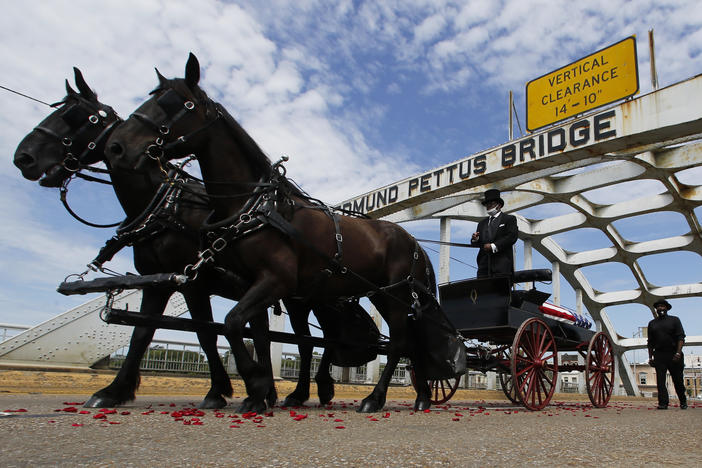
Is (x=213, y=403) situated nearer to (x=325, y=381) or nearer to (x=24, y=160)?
(x=325, y=381)

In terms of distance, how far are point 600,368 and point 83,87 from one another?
7.83 metres

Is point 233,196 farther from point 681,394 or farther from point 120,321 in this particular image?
point 681,394

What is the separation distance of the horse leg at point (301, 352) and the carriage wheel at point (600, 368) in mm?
4509

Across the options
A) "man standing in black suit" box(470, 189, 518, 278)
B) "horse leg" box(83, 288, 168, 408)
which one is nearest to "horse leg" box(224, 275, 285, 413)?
"horse leg" box(83, 288, 168, 408)

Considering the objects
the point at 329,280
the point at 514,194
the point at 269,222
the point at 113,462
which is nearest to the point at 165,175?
the point at 269,222

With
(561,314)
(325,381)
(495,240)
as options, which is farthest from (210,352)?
(561,314)

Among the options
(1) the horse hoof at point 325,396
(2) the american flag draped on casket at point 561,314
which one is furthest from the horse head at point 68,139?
(2) the american flag draped on casket at point 561,314

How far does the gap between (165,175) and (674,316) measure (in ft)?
29.6

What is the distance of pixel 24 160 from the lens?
4492mm

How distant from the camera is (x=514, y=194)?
19.9 metres

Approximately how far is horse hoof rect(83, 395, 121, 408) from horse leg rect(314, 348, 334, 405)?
7.24 ft

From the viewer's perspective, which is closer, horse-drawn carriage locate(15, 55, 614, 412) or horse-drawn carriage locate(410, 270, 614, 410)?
horse-drawn carriage locate(15, 55, 614, 412)

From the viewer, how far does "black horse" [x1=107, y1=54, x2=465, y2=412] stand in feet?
13.6

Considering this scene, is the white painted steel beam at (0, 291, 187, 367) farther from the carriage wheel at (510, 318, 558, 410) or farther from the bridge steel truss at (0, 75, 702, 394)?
the carriage wheel at (510, 318, 558, 410)
